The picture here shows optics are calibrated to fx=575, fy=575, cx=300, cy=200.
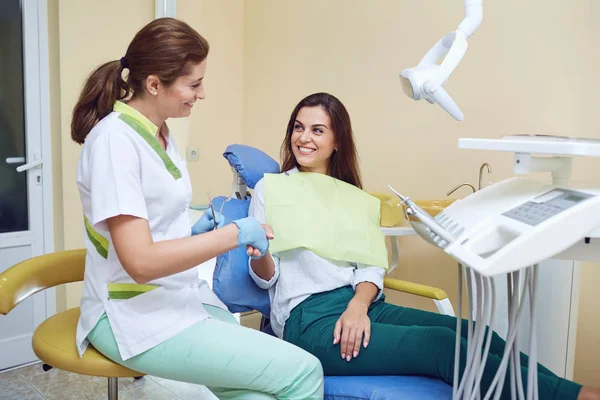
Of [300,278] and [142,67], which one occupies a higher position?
[142,67]

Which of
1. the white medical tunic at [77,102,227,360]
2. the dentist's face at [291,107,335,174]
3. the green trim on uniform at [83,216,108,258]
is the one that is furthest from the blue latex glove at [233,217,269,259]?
the dentist's face at [291,107,335,174]

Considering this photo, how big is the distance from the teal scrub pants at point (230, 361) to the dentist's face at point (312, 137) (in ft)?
2.33

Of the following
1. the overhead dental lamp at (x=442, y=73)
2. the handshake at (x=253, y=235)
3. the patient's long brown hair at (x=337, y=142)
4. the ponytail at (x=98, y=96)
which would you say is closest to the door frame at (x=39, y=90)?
the patient's long brown hair at (x=337, y=142)

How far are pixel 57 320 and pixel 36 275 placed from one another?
144 millimetres

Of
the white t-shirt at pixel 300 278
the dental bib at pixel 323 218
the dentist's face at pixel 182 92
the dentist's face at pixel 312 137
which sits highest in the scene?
the dentist's face at pixel 182 92

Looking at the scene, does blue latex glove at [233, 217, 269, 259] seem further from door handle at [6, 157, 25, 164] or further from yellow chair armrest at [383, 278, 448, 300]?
door handle at [6, 157, 25, 164]

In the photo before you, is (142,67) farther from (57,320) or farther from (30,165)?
(30,165)

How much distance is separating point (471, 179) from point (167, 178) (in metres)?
1.38

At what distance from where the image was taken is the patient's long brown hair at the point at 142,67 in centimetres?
128

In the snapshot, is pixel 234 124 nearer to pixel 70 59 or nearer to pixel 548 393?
pixel 70 59

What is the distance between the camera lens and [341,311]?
1.62 meters

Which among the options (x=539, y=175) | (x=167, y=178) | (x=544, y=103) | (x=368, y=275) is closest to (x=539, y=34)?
(x=544, y=103)

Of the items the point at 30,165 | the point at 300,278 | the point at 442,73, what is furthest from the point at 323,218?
the point at 30,165

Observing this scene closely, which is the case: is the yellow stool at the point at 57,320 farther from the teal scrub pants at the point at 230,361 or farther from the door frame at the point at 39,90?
the door frame at the point at 39,90
